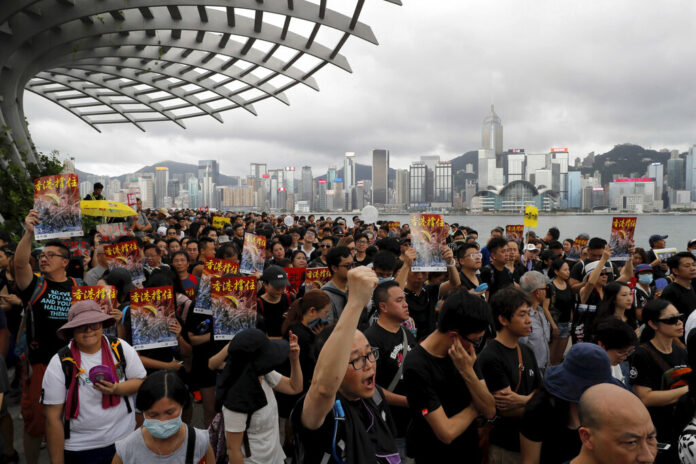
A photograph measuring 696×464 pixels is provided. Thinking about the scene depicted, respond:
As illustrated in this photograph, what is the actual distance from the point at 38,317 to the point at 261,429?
242cm

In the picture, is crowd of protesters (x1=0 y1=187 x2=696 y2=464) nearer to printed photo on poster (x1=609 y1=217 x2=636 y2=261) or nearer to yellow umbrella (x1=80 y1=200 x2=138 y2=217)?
printed photo on poster (x1=609 y1=217 x2=636 y2=261)

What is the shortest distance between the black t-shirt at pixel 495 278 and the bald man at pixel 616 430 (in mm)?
4408

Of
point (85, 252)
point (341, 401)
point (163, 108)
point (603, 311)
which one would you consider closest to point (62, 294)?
point (341, 401)

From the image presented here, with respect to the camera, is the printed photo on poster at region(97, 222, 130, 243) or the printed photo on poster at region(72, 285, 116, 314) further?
the printed photo on poster at region(97, 222, 130, 243)

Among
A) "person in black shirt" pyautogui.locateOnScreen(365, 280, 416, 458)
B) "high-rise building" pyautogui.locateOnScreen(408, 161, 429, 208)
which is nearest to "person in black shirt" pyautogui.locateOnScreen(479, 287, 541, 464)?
"person in black shirt" pyautogui.locateOnScreen(365, 280, 416, 458)

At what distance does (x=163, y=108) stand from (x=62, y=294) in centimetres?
2861

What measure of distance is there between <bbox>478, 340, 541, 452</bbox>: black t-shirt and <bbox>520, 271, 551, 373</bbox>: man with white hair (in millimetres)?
1571

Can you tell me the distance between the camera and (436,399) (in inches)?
106

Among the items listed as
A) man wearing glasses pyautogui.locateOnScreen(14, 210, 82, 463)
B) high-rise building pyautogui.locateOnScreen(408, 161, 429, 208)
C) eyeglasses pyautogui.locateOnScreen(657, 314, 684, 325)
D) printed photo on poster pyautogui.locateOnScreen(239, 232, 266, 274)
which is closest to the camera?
eyeglasses pyautogui.locateOnScreen(657, 314, 684, 325)

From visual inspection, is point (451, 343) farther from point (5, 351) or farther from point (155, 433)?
point (5, 351)

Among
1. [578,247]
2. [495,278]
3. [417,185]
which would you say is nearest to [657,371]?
[495,278]

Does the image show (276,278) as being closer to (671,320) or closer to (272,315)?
(272,315)

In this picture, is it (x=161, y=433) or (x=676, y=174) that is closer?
(x=161, y=433)

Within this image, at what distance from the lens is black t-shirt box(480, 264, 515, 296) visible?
6309 millimetres
